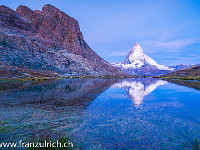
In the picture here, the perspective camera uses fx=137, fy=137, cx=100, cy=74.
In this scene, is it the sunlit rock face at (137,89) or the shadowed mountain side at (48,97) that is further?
the sunlit rock face at (137,89)

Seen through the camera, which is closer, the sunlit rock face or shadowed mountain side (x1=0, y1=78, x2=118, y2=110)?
shadowed mountain side (x1=0, y1=78, x2=118, y2=110)

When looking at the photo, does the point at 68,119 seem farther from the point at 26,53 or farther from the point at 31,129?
the point at 26,53

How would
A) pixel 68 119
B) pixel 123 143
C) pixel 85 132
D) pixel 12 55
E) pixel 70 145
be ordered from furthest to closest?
pixel 12 55, pixel 68 119, pixel 85 132, pixel 123 143, pixel 70 145

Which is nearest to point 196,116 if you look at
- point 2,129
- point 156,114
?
point 156,114

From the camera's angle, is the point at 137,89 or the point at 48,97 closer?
the point at 48,97

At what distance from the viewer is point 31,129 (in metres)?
14.8

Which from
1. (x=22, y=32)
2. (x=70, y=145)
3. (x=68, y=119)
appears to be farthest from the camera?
(x=22, y=32)

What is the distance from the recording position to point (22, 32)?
18612cm

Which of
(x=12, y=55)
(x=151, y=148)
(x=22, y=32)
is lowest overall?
(x=151, y=148)

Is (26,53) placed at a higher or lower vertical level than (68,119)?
higher

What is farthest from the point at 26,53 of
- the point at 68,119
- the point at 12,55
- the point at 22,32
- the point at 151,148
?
the point at 151,148

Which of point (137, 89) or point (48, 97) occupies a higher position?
point (137, 89)

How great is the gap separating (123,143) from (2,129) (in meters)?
12.6

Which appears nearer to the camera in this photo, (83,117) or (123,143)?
(123,143)
